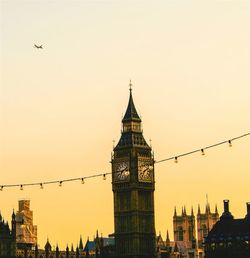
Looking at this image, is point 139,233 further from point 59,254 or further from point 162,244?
point 162,244

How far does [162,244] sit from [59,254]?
30.5 metres

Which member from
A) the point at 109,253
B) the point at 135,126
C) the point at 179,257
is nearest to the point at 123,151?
the point at 135,126

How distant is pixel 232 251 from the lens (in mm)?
118375

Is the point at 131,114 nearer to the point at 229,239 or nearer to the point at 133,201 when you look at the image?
the point at 133,201

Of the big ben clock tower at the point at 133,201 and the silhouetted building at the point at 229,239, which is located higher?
the big ben clock tower at the point at 133,201

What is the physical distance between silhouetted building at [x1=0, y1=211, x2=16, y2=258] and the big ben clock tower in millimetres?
16460

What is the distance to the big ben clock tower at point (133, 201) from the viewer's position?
5477 inches

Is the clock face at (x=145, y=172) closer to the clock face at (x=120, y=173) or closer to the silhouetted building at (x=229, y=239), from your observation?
the clock face at (x=120, y=173)

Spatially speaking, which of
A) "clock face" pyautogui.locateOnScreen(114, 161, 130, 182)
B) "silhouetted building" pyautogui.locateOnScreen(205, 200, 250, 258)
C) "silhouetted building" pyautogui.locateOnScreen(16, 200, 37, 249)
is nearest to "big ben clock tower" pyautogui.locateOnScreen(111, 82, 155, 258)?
"clock face" pyautogui.locateOnScreen(114, 161, 130, 182)

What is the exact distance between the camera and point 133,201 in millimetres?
139625

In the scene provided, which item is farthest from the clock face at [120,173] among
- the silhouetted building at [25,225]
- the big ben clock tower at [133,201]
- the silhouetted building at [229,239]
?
the silhouetted building at [25,225]

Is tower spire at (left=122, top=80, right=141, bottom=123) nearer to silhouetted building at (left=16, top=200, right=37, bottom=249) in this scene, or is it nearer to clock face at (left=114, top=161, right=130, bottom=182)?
clock face at (left=114, top=161, right=130, bottom=182)

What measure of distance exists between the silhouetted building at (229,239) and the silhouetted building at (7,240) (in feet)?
110

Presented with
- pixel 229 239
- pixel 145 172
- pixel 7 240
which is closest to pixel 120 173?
pixel 145 172
